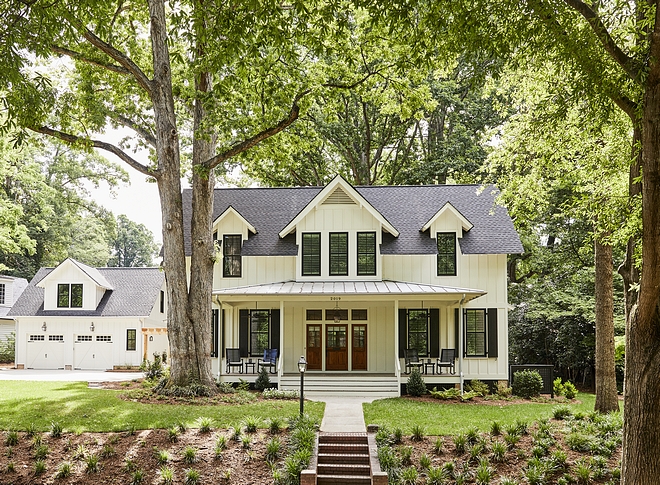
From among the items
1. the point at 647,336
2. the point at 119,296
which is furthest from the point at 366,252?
the point at 119,296

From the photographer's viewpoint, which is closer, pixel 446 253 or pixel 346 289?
pixel 346 289

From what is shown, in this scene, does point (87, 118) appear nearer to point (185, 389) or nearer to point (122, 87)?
point (122, 87)

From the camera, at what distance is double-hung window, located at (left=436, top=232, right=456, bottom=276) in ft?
70.9

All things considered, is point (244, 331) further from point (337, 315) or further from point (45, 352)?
point (45, 352)

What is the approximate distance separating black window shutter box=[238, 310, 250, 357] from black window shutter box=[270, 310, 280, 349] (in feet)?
2.60

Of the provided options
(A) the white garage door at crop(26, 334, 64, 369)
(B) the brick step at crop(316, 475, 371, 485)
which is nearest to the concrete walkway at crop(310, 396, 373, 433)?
(B) the brick step at crop(316, 475, 371, 485)

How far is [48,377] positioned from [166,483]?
15981 mm

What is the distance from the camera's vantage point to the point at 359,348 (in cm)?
2178

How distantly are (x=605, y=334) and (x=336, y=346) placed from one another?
30.3 feet

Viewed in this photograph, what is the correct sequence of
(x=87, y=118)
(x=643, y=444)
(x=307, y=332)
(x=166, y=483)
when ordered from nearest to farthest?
1. (x=643, y=444)
2. (x=166, y=483)
3. (x=87, y=118)
4. (x=307, y=332)

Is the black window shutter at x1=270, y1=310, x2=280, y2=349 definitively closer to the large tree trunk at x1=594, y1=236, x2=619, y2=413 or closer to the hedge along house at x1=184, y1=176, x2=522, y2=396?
the hedge along house at x1=184, y1=176, x2=522, y2=396

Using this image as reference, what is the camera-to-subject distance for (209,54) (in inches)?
424

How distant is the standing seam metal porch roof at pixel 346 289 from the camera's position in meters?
18.9

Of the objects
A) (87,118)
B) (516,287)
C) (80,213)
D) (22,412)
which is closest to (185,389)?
(22,412)
